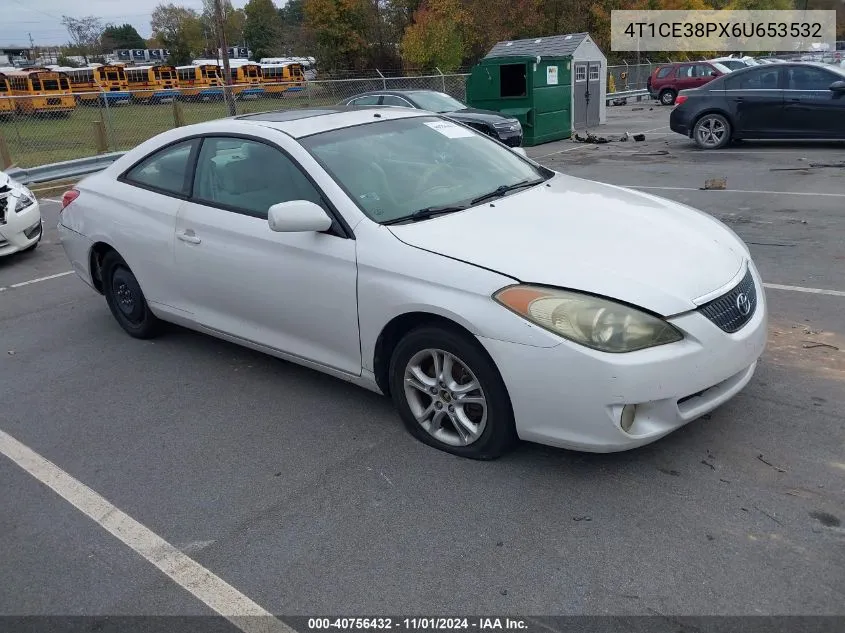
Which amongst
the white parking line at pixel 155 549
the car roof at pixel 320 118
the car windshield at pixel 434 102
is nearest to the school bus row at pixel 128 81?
the car windshield at pixel 434 102

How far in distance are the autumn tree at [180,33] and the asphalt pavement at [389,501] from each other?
80.2 meters

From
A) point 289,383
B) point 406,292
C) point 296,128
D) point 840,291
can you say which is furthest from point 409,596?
point 840,291

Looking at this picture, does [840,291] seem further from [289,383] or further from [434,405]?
[289,383]

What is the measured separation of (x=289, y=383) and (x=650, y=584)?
102 inches

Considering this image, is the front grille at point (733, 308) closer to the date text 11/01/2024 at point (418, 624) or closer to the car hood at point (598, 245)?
the car hood at point (598, 245)

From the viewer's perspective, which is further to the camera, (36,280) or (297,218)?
(36,280)

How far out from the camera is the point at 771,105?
13266mm

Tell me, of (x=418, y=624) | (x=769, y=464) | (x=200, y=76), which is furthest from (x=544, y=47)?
(x=200, y=76)

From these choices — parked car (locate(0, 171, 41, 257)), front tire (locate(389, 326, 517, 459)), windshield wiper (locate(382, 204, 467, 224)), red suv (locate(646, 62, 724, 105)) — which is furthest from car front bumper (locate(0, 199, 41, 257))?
red suv (locate(646, 62, 724, 105))

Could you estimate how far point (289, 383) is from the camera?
4617 millimetres

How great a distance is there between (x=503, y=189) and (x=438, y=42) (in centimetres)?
3496

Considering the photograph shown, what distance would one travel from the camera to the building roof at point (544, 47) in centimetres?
1953

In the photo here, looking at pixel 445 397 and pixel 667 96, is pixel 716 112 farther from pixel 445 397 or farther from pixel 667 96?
pixel 667 96

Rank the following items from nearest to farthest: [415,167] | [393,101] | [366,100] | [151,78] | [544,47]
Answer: [415,167], [393,101], [366,100], [544,47], [151,78]
